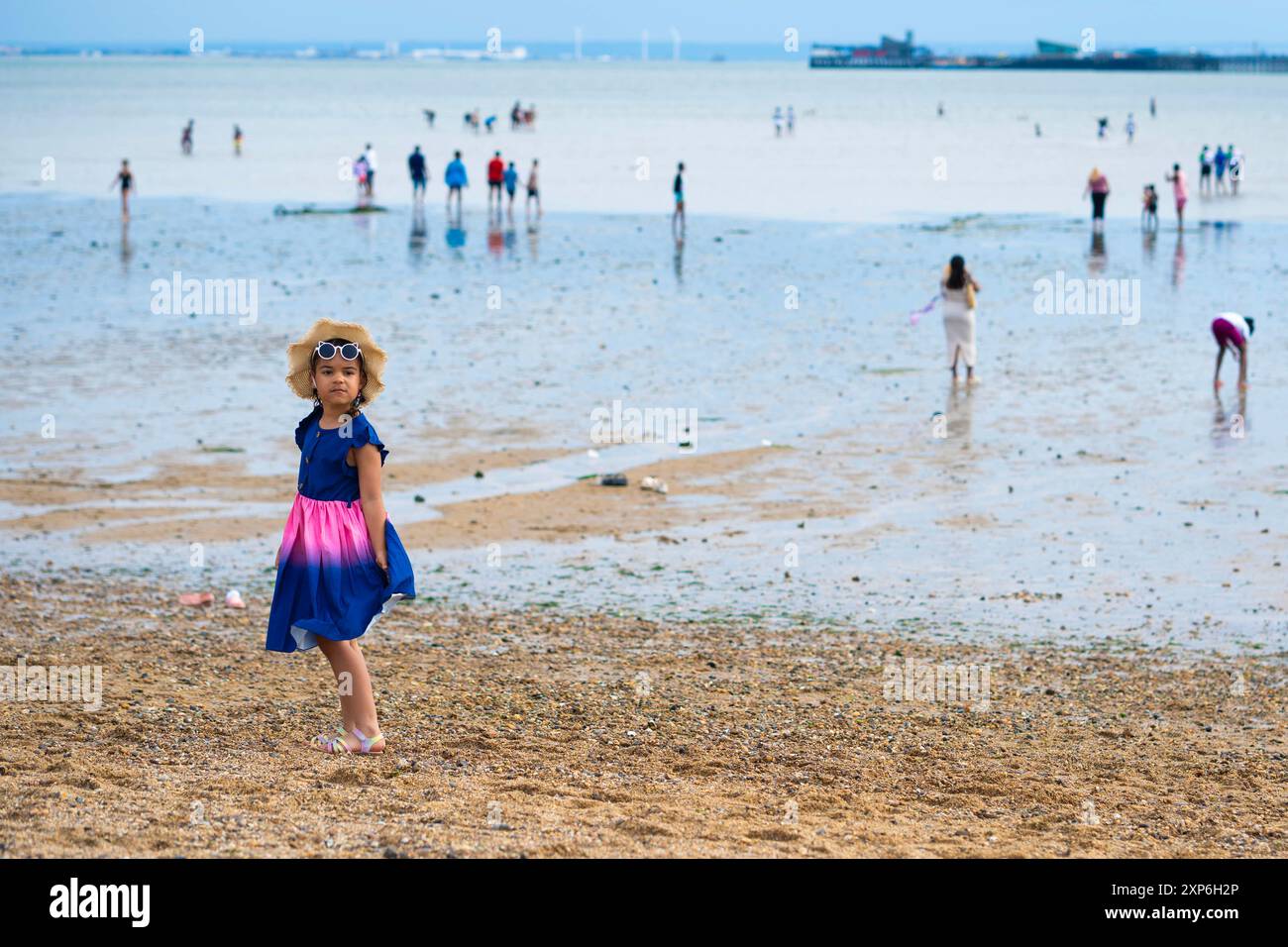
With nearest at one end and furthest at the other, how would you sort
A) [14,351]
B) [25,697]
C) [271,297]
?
[25,697], [14,351], [271,297]

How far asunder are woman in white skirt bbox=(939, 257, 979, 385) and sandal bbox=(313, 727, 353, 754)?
1341 centimetres

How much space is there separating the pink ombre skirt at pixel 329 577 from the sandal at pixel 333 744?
0.80 meters

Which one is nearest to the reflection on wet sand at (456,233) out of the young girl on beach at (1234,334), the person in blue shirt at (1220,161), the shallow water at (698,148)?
the shallow water at (698,148)

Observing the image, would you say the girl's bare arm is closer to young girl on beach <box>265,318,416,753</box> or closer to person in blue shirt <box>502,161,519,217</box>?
young girl on beach <box>265,318,416,753</box>

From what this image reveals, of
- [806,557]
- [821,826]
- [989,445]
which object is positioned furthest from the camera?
[989,445]

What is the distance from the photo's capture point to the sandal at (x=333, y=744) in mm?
7711

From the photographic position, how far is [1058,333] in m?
24.1

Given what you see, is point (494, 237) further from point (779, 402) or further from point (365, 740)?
point (365, 740)

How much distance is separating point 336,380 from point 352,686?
1.44m

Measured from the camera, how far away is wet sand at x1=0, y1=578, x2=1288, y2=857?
659cm
